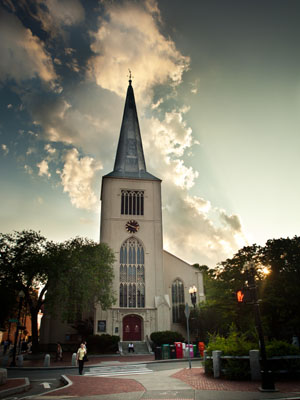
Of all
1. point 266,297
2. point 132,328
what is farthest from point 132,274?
point 266,297

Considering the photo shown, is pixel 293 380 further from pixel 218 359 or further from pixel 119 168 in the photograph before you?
pixel 119 168

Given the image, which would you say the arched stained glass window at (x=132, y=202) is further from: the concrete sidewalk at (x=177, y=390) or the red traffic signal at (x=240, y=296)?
the red traffic signal at (x=240, y=296)

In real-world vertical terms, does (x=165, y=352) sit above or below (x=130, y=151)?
below

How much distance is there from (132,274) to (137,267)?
1092 mm

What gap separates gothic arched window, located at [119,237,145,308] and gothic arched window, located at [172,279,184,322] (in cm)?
486

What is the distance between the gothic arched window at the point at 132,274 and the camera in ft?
124

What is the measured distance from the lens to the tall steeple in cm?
4588

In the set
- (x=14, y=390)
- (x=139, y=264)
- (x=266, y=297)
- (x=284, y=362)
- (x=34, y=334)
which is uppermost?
(x=139, y=264)

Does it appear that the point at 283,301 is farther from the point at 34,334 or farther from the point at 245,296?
the point at 34,334

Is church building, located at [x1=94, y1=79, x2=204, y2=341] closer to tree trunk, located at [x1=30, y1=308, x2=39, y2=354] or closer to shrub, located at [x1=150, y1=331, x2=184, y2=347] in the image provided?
shrub, located at [x1=150, y1=331, x2=184, y2=347]

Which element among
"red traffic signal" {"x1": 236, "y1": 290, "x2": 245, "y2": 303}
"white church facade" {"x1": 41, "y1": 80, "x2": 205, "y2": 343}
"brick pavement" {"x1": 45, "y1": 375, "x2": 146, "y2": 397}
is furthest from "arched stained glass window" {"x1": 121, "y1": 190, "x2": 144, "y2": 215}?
"red traffic signal" {"x1": 236, "y1": 290, "x2": 245, "y2": 303}

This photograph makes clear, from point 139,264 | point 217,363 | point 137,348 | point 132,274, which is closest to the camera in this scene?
point 217,363

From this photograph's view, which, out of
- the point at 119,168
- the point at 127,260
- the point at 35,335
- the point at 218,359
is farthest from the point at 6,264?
the point at 218,359

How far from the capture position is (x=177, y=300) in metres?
40.9
